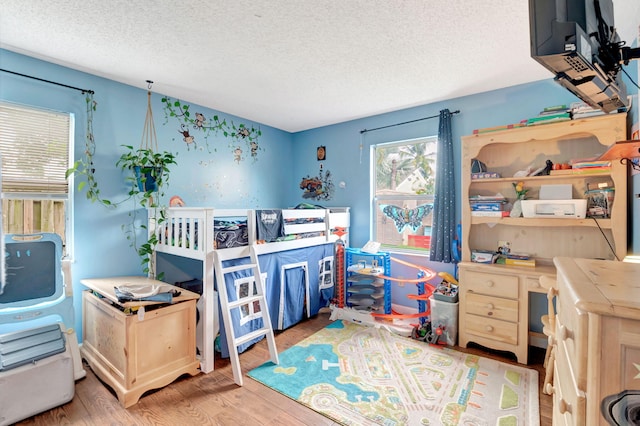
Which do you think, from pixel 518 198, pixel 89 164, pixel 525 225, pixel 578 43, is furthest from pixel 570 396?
pixel 89 164

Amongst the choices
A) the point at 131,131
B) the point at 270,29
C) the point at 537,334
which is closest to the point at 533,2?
the point at 270,29

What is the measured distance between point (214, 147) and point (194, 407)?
261cm

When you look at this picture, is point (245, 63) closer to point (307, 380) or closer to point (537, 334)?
point (307, 380)

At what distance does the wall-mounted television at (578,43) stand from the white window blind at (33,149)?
3171mm

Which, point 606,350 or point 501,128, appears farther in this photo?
point 501,128

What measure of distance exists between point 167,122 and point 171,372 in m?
2.34

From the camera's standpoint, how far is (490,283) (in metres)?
2.46

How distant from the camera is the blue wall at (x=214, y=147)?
8.09ft

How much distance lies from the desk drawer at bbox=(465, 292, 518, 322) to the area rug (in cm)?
36

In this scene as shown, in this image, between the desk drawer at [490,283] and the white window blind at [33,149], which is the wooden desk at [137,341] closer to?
the white window blind at [33,149]

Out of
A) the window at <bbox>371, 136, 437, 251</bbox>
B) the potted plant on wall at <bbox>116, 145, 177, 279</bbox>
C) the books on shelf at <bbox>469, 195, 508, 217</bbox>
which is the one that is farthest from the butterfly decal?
the potted plant on wall at <bbox>116, 145, 177, 279</bbox>

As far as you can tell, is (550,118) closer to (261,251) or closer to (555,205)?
(555,205)

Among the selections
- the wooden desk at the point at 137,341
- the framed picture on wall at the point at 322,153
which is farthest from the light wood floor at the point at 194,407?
the framed picture on wall at the point at 322,153

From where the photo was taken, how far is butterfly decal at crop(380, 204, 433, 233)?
341cm
